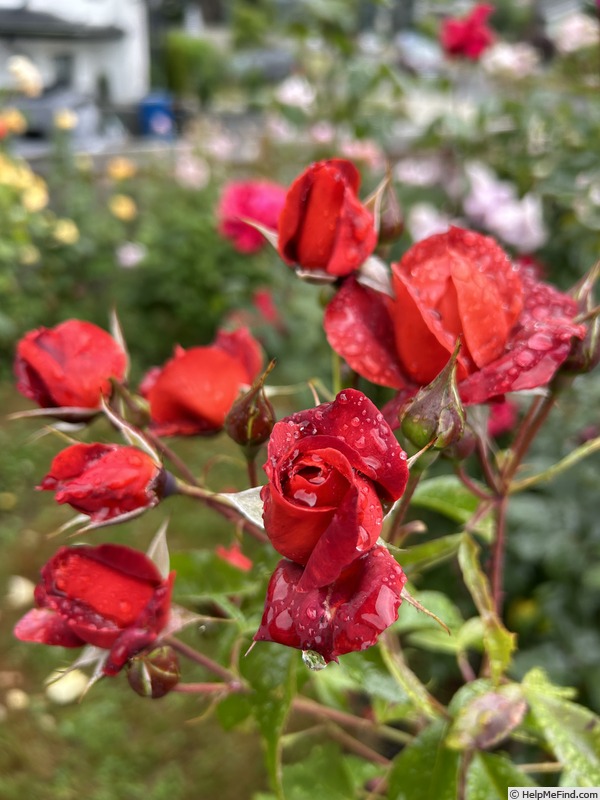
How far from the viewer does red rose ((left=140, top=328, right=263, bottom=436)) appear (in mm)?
455

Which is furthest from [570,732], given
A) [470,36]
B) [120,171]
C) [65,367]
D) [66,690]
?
[120,171]

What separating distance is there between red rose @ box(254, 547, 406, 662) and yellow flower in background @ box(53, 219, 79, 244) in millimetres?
2613

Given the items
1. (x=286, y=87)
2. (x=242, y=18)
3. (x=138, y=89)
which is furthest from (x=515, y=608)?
(x=242, y=18)

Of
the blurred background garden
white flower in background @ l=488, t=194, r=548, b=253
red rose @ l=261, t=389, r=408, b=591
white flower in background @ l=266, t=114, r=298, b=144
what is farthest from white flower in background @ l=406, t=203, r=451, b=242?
red rose @ l=261, t=389, r=408, b=591

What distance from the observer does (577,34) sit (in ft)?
4.96

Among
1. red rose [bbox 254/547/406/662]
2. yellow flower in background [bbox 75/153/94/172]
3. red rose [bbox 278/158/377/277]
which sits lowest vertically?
yellow flower in background [bbox 75/153/94/172]

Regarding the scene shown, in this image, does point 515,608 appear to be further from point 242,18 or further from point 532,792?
point 242,18

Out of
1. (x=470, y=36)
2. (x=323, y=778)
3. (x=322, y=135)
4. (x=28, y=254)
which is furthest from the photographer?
(x=28, y=254)

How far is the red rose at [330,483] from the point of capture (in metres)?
0.28

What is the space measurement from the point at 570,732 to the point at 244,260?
237cm

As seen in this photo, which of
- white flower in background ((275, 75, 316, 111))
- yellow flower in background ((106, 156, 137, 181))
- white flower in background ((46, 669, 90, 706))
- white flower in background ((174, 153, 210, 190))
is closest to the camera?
white flower in background ((46, 669, 90, 706))

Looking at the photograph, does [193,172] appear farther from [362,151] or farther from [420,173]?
[420,173]

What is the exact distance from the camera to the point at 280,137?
2.77m

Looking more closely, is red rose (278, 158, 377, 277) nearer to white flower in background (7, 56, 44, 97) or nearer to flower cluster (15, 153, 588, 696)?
flower cluster (15, 153, 588, 696)
